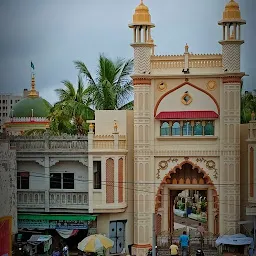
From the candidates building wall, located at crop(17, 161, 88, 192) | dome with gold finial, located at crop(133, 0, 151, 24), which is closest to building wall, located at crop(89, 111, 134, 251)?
building wall, located at crop(17, 161, 88, 192)

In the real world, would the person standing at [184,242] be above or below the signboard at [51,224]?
below

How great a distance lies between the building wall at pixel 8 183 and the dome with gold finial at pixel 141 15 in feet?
12.6

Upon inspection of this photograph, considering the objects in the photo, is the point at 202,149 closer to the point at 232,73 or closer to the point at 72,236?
the point at 232,73

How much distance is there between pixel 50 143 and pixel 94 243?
9.02 feet

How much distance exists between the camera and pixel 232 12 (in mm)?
17047

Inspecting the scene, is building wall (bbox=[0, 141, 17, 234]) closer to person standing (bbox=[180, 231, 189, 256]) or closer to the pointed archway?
the pointed archway

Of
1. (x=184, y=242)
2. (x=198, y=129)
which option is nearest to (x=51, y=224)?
(x=184, y=242)

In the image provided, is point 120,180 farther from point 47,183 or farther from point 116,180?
point 47,183

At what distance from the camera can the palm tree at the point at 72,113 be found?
20.1 m

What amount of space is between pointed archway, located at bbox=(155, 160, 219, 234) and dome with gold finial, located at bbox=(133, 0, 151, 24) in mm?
3161

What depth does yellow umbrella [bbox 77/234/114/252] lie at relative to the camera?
16094mm

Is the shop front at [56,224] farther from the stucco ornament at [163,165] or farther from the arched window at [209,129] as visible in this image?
the arched window at [209,129]

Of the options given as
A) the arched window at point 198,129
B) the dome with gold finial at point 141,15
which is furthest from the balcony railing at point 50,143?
the dome with gold finial at point 141,15

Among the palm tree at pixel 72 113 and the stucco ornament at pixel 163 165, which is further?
the palm tree at pixel 72 113
